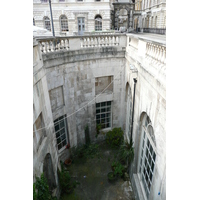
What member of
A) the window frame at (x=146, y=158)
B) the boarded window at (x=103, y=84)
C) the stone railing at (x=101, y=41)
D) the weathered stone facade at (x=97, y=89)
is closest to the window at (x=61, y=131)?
the weathered stone facade at (x=97, y=89)

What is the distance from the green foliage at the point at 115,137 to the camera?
11837 millimetres

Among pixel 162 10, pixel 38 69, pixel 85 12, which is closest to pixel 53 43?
pixel 38 69

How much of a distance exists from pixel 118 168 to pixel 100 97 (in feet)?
15.3

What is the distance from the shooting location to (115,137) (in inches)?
471

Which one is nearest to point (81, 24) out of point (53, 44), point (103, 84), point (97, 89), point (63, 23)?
point (63, 23)

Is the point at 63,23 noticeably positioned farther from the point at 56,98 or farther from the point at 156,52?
the point at 156,52

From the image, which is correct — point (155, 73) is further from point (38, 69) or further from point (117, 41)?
point (117, 41)

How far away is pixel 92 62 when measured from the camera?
1038 centimetres

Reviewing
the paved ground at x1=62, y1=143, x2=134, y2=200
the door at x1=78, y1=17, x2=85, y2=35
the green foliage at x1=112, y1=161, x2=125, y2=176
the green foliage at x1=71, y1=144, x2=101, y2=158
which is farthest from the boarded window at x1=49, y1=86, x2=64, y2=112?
the door at x1=78, y1=17, x2=85, y2=35

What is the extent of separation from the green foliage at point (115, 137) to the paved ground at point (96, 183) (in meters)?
0.80

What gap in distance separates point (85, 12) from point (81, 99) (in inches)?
704

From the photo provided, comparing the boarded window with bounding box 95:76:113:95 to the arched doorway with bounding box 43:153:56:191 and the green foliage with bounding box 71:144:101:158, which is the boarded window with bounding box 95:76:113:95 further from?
the arched doorway with bounding box 43:153:56:191

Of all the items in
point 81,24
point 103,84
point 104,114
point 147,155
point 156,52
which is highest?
point 81,24

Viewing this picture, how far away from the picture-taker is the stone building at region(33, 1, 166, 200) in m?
5.80
